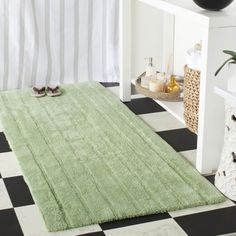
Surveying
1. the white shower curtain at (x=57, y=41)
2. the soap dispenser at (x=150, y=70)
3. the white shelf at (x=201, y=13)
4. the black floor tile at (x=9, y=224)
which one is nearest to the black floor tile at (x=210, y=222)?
the black floor tile at (x=9, y=224)

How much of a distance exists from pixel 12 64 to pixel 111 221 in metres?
1.60

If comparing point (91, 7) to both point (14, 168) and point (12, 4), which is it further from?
point (14, 168)

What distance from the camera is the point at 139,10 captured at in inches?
114

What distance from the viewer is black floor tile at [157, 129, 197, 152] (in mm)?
2332

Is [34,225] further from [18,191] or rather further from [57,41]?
[57,41]

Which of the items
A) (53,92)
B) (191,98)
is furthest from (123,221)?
(53,92)

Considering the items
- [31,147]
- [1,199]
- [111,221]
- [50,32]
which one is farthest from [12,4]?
[111,221]

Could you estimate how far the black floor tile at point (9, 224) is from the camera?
1.73 m

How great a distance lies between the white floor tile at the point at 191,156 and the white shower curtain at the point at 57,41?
3.64ft

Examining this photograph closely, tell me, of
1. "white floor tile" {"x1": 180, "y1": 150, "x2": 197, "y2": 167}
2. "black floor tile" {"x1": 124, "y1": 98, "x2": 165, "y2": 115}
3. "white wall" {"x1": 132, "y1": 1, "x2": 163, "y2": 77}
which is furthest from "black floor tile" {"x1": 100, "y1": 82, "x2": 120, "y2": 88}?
"white floor tile" {"x1": 180, "y1": 150, "x2": 197, "y2": 167}

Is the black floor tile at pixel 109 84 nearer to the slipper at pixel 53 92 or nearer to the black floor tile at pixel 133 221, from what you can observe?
the slipper at pixel 53 92

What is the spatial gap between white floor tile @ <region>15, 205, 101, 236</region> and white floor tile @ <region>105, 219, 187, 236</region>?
0.07m

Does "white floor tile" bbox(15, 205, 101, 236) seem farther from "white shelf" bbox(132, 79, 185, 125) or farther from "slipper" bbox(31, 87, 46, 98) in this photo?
"slipper" bbox(31, 87, 46, 98)

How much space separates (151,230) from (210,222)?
193mm
